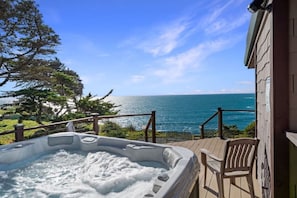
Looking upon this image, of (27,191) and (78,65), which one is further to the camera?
(78,65)

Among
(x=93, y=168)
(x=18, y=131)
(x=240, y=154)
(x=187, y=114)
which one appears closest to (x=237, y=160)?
(x=240, y=154)

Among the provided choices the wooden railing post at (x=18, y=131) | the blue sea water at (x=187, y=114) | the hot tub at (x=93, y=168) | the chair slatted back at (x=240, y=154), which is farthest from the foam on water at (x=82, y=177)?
the blue sea water at (x=187, y=114)

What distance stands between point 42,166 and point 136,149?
1.32m

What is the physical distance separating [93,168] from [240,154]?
1.82 m

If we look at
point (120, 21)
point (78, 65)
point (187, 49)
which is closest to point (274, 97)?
point (120, 21)

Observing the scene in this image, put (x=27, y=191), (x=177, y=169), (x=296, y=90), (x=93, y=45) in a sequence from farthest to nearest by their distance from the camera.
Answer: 1. (x=93, y=45)
2. (x=27, y=191)
3. (x=177, y=169)
4. (x=296, y=90)

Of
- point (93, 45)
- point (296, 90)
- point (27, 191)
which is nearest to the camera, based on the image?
point (296, 90)

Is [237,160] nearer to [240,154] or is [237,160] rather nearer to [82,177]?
[240,154]

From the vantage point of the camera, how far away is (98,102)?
539 inches

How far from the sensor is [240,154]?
2.64 meters

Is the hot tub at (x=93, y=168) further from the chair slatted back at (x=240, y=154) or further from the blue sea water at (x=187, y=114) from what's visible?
the blue sea water at (x=187, y=114)

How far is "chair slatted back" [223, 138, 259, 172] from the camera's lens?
8.54ft

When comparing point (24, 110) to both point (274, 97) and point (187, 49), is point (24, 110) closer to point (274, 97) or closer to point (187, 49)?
point (187, 49)

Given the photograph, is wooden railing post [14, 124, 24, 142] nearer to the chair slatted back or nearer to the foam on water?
the foam on water
